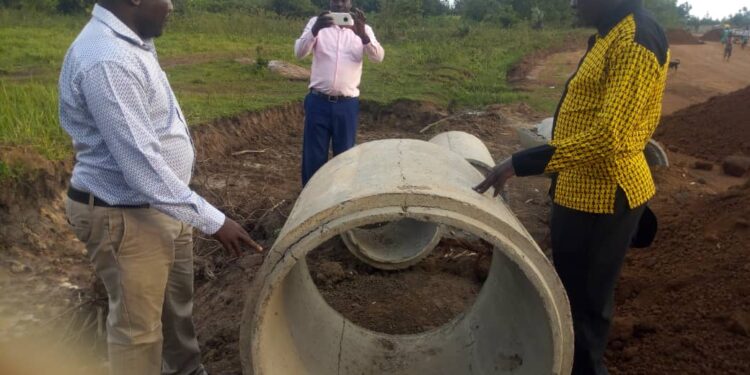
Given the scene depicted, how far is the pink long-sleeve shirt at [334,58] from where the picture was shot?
556 cm

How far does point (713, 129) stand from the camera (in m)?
10.0

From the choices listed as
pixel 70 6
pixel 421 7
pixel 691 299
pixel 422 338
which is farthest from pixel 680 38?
pixel 422 338

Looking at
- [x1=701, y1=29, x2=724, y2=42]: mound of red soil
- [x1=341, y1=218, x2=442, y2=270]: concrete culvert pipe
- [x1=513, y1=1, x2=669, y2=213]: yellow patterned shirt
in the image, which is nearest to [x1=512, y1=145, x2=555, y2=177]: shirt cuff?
[x1=513, y1=1, x2=669, y2=213]: yellow patterned shirt

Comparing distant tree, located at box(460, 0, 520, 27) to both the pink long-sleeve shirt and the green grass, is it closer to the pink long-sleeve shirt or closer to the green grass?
the green grass

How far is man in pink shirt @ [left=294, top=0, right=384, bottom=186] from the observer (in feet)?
18.3

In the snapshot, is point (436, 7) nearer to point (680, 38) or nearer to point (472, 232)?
point (680, 38)

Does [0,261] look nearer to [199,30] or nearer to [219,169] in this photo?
[219,169]

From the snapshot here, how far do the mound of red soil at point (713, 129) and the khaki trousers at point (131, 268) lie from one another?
335 inches

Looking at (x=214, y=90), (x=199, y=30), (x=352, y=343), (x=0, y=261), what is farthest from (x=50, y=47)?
(x=352, y=343)

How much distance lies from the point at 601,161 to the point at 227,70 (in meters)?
10.3

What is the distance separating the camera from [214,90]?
33.2 ft

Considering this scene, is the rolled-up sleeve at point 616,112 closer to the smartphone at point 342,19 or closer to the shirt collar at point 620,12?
the shirt collar at point 620,12

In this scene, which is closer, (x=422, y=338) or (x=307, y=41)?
(x=422, y=338)

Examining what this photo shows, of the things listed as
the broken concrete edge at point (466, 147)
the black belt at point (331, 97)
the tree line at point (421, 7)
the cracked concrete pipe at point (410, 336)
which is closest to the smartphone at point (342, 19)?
the black belt at point (331, 97)
